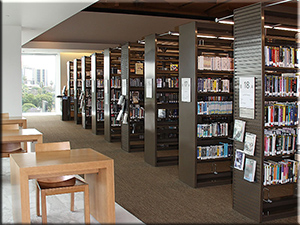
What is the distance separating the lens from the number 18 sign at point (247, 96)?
4.26m

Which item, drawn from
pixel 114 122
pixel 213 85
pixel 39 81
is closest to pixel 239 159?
pixel 213 85

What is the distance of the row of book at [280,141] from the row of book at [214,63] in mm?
1621

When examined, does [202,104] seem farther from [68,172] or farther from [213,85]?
[68,172]

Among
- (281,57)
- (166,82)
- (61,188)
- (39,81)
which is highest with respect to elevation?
(39,81)

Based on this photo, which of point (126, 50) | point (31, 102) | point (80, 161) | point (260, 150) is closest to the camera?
point (80, 161)

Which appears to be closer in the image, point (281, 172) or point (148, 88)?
point (281, 172)

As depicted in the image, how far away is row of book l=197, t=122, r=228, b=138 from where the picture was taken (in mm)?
5961

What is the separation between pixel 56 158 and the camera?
387 centimetres

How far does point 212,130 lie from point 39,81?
1701 centimetres

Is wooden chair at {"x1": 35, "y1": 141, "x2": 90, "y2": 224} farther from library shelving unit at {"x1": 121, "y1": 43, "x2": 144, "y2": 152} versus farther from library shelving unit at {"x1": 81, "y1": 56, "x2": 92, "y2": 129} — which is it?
library shelving unit at {"x1": 81, "y1": 56, "x2": 92, "y2": 129}

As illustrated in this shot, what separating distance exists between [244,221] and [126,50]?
542cm

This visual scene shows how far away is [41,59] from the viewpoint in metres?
21.1

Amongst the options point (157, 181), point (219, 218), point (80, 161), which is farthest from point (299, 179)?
point (80, 161)

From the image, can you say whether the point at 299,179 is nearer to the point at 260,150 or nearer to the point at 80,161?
the point at 260,150
